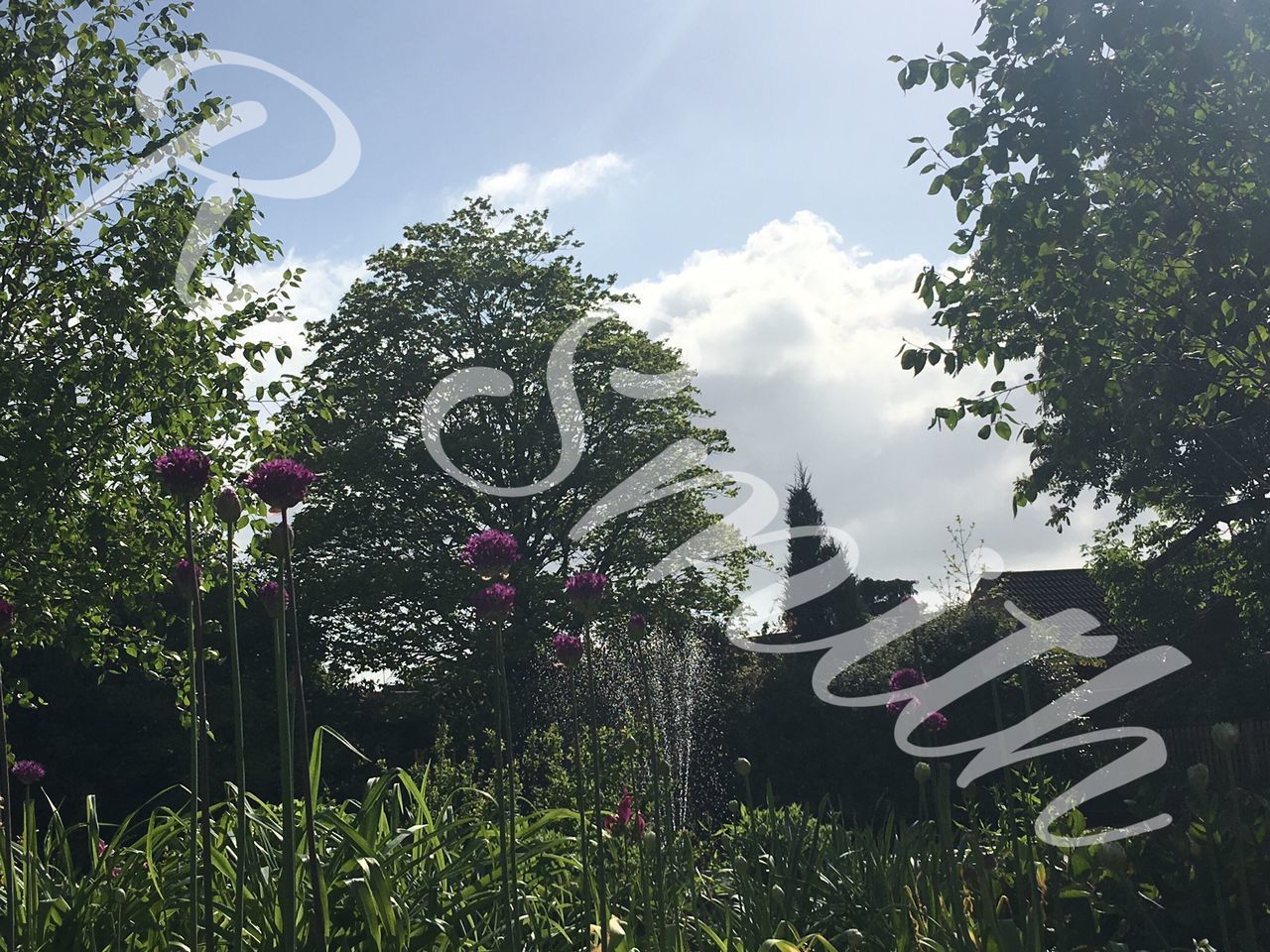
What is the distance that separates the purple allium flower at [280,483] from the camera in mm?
2441

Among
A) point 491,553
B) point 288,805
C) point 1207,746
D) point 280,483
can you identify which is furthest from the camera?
point 1207,746

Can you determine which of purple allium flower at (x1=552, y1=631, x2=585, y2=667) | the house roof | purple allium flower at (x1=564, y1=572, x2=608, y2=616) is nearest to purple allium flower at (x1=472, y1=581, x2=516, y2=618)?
purple allium flower at (x1=564, y1=572, x2=608, y2=616)

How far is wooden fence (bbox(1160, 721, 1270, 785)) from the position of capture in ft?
43.9

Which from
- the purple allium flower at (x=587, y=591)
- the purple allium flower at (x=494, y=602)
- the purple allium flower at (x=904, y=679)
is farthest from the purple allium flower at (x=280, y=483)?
the purple allium flower at (x=904, y=679)

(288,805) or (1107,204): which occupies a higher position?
(1107,204)

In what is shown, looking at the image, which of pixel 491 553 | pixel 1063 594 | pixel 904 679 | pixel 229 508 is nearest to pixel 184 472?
pixel 229 508

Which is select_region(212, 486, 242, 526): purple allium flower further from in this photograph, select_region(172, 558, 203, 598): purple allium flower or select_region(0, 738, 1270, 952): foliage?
select_region(0, 738, 1270, 952): foliage

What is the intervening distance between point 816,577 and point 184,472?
30.6m

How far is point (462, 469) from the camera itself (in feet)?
66.1

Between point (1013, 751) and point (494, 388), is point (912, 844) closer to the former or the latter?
point (1013, 751)

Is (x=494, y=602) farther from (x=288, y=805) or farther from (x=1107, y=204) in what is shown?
(x=1107, y=204)

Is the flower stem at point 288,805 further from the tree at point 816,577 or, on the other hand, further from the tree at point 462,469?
the tree at point 816,577

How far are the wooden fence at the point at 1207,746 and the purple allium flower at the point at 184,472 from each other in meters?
12.8

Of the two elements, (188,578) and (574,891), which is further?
(574,891)
